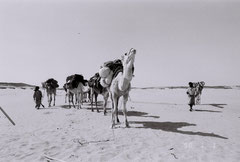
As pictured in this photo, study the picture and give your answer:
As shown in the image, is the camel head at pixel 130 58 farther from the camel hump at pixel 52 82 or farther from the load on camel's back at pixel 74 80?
the camel hump at pixel 52 82

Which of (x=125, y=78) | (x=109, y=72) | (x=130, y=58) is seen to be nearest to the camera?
(x=130, y=58)

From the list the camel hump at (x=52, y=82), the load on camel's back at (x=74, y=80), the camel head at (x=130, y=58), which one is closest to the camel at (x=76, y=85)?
the load on camel's back at (x=74, y=80)

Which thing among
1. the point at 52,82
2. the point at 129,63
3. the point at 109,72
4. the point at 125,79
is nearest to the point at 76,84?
the point at 52,82

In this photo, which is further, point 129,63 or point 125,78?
point 125,78

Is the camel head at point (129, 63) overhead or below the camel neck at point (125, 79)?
overhead

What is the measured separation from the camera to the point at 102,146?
5.90 meters

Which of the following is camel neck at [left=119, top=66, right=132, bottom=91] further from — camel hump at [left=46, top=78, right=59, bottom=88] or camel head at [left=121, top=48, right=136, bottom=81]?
camel hump at [left=46, top=78, right=59, bottom=88]

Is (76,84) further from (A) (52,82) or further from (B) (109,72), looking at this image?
(B) (109,72)

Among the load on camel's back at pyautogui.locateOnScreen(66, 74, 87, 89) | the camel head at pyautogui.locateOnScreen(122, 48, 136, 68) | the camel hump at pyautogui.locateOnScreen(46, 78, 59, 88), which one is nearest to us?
the camel head at pyautogui.locateOnScreen(122, 48, 136, 68)

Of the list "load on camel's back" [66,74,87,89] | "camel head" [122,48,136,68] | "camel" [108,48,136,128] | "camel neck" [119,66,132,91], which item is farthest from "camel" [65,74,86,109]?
"camel head" [122,48,136,68]

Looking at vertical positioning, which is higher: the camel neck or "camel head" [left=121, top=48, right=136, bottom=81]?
"camel head" [left=121, top=48, right=136, bottom=81]

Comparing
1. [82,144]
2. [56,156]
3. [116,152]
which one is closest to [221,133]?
[116,152]

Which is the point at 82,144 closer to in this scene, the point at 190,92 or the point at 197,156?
the point at 197,156

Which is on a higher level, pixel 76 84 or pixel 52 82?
pixel 52 82
